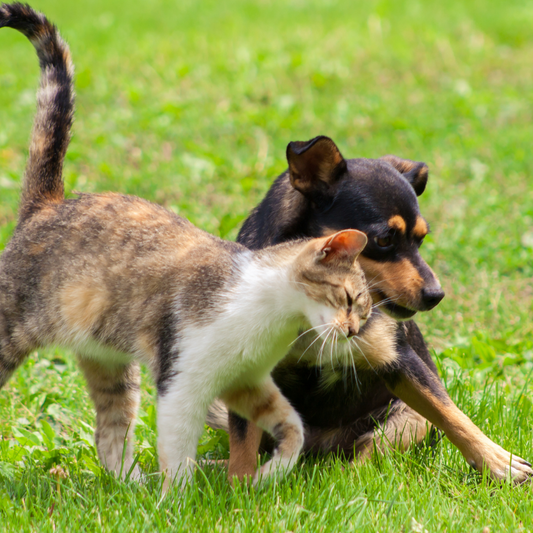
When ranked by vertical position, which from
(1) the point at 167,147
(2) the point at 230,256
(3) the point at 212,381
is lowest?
(1) the point at 167,147

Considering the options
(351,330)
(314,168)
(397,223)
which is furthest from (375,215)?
(351,330)

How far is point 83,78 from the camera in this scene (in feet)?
28.8

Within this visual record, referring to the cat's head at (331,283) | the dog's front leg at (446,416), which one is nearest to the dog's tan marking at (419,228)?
the dog's front leg at (446,416)

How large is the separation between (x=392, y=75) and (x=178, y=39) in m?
3.09

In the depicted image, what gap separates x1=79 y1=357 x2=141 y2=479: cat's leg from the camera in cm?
337

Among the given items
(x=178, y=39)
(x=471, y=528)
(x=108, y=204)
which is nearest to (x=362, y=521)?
(x=471, y=528)

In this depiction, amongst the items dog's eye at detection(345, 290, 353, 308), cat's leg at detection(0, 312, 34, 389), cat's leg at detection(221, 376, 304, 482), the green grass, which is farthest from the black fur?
cat's leg at detection(0, 312, 34, 389)

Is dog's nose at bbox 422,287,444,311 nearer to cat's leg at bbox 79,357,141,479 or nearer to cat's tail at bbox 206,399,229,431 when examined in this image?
cat's tail at bbox 206,399,229,431

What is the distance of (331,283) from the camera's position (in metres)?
2.67

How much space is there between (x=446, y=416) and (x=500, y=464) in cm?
29

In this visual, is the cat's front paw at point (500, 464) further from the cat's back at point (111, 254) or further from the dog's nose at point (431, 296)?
the cat's back at point (111, 254)

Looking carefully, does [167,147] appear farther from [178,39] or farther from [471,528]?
[471,528]

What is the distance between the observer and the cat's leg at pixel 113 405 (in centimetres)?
337

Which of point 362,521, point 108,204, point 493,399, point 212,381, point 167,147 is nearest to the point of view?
point 362,521
